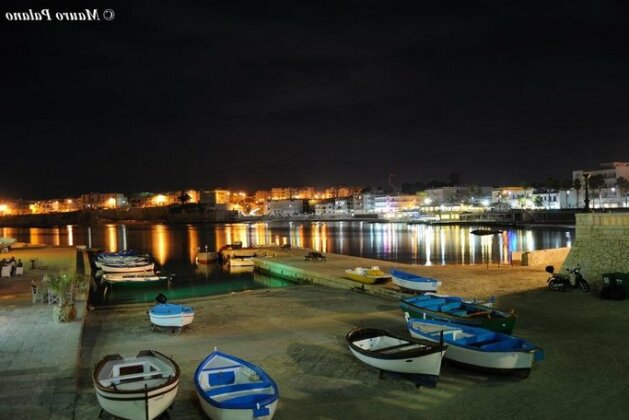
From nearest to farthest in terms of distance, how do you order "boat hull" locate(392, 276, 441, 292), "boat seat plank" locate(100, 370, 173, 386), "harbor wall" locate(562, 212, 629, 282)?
"boat seat plank" locate(100, 370, 173, 386) → "harbor wall" locate(562, 212, 629, 282) → "boat hull" locate(392, 276, 441, 292)

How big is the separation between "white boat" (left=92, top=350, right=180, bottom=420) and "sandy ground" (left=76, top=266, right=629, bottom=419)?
26.1 inches

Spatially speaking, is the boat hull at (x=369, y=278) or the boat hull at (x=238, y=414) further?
the boat hull at (x=369, y=278)

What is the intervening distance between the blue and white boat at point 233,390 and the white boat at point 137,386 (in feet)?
1.81

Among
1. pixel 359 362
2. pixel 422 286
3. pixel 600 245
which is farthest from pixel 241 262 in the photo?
pixel 359 362

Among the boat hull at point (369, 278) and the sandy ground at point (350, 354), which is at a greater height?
the boat hull at point (369, 278)

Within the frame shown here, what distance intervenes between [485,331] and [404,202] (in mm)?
185366

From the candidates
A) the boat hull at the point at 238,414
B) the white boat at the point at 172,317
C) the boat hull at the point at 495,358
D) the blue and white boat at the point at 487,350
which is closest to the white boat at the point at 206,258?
the white boat at the point at 172,317

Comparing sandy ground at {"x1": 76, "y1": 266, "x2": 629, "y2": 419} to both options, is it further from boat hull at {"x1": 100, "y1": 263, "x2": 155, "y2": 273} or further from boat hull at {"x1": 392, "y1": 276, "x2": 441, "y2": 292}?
boat hull at {"x1": 100, "y1": 263, "x2": 155, "y2": 273}

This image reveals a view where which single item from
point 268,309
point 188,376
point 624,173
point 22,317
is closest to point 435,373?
point 188,376

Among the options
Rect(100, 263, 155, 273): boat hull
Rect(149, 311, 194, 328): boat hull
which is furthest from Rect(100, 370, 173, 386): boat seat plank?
Rect(100, 263, 155, 273): boat hull

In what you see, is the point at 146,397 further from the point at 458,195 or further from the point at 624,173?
the point at 458,195

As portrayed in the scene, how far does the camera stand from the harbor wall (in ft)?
59.3

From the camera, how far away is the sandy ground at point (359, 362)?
28.5ft

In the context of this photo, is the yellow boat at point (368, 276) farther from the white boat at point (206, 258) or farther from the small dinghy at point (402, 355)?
the white boat at point (206, 258)
